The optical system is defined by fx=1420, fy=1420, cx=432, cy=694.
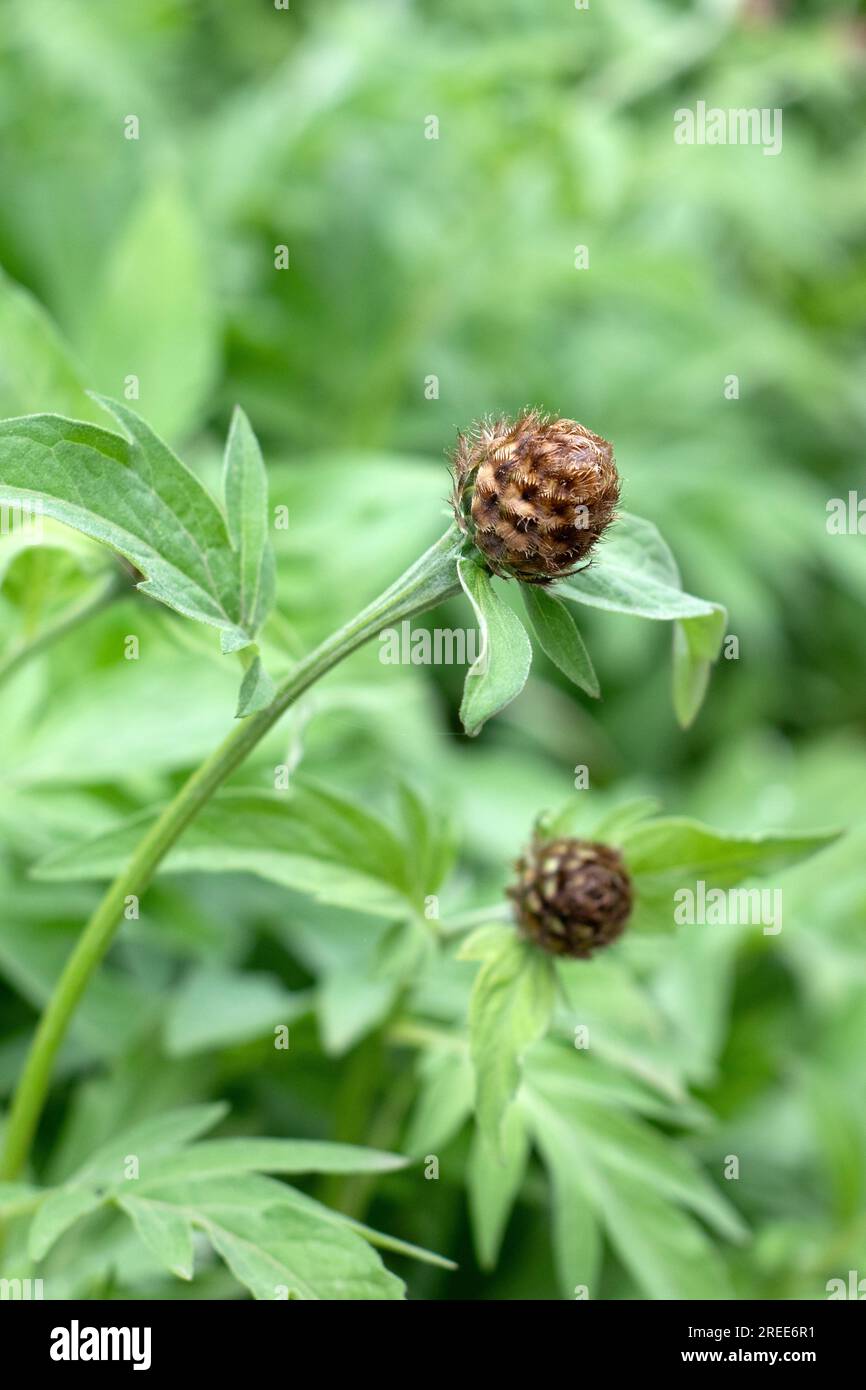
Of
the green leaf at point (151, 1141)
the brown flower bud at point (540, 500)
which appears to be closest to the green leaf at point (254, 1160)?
the green leaf at point (151, 1141)

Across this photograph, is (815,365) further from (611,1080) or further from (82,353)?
(611,1080)

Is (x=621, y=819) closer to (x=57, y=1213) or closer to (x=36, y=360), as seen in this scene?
(x=57, y=1213)

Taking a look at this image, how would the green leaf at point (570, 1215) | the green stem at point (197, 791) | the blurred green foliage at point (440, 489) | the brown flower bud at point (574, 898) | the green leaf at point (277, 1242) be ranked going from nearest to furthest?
the green stem at point (197, 791) → the green leaf at point (277, 1242) → the brown flower bud at point (574, 898) → the green leaf at point (570, 1215) → the blurred green foliage at point (440, 489)

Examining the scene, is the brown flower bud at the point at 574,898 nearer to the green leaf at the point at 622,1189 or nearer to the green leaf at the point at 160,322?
the green leaf at the point at 622,1189

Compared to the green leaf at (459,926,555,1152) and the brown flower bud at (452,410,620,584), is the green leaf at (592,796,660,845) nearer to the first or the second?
the green leaf at (459,926,555,1152)

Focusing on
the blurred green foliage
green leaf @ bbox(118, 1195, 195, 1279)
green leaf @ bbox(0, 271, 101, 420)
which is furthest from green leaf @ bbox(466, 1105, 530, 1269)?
green leaf @ bbox(0, 271, 101, 420)

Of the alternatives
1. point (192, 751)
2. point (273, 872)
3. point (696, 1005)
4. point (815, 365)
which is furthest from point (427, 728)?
point (815, 365)
